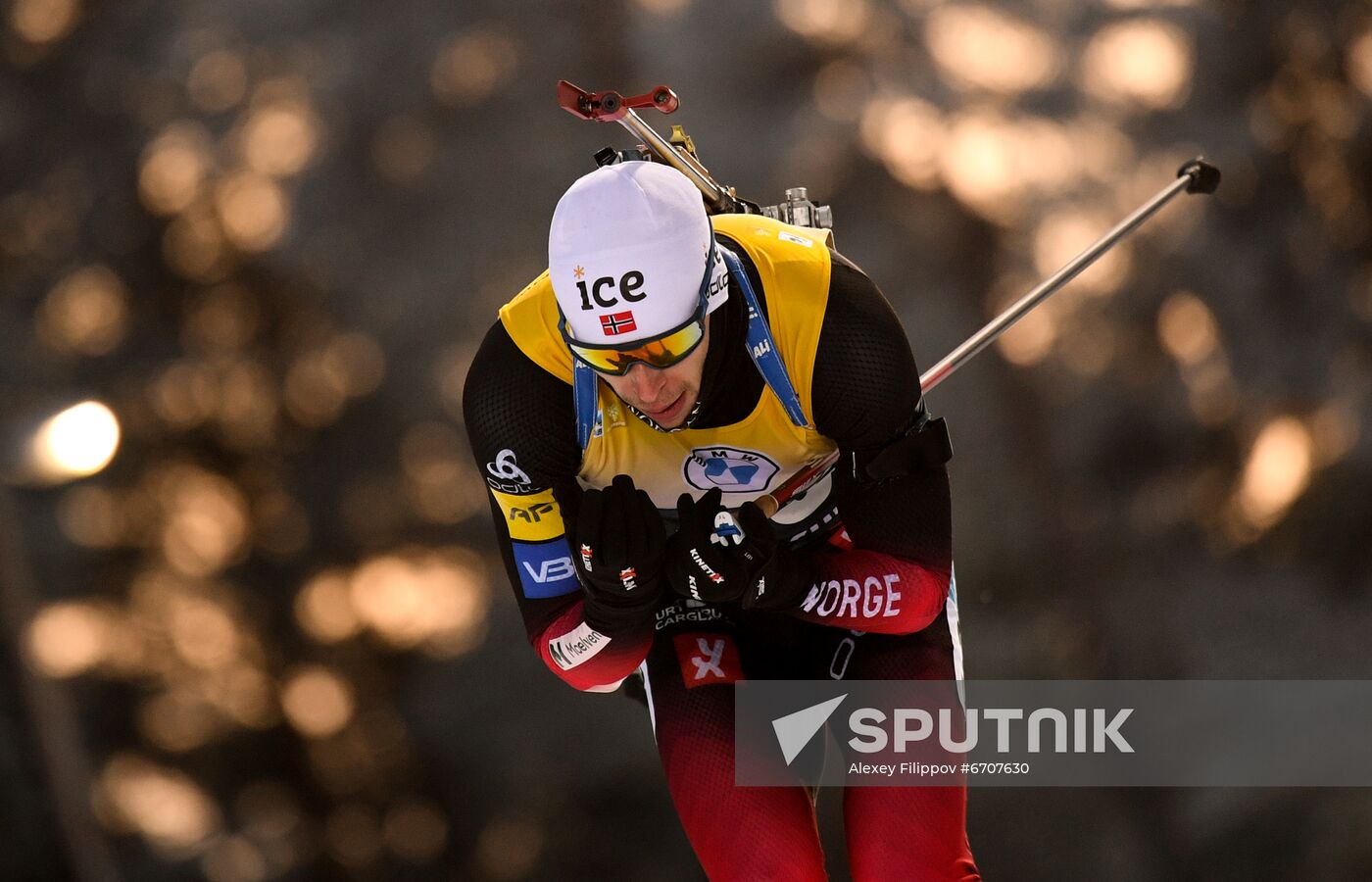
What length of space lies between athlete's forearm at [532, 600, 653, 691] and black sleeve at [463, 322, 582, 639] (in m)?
0.21

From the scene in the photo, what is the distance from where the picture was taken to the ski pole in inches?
99.2

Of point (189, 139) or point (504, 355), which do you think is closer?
point (504, 355)

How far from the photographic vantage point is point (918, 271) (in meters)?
4.75

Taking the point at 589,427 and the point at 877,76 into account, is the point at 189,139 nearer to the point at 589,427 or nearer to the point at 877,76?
the point at 877,76

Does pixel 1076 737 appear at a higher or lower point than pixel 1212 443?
lower

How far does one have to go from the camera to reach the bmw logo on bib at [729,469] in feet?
8.18

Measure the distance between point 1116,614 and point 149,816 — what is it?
3.22 metres

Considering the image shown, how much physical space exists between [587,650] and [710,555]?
32 centimetres

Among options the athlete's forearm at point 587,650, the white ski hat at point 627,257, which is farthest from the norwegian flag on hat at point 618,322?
the athlete's forearm at point 587,650

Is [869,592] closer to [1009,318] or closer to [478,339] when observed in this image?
[1009,318]

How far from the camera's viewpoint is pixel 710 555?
7.38 feet

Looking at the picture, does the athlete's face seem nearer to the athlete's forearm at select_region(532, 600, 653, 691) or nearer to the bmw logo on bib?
the bmw logo on bib

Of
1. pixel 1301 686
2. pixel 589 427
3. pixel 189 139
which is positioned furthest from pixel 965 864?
pixel 189 139

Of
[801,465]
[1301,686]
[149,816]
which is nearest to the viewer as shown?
[801,465]
